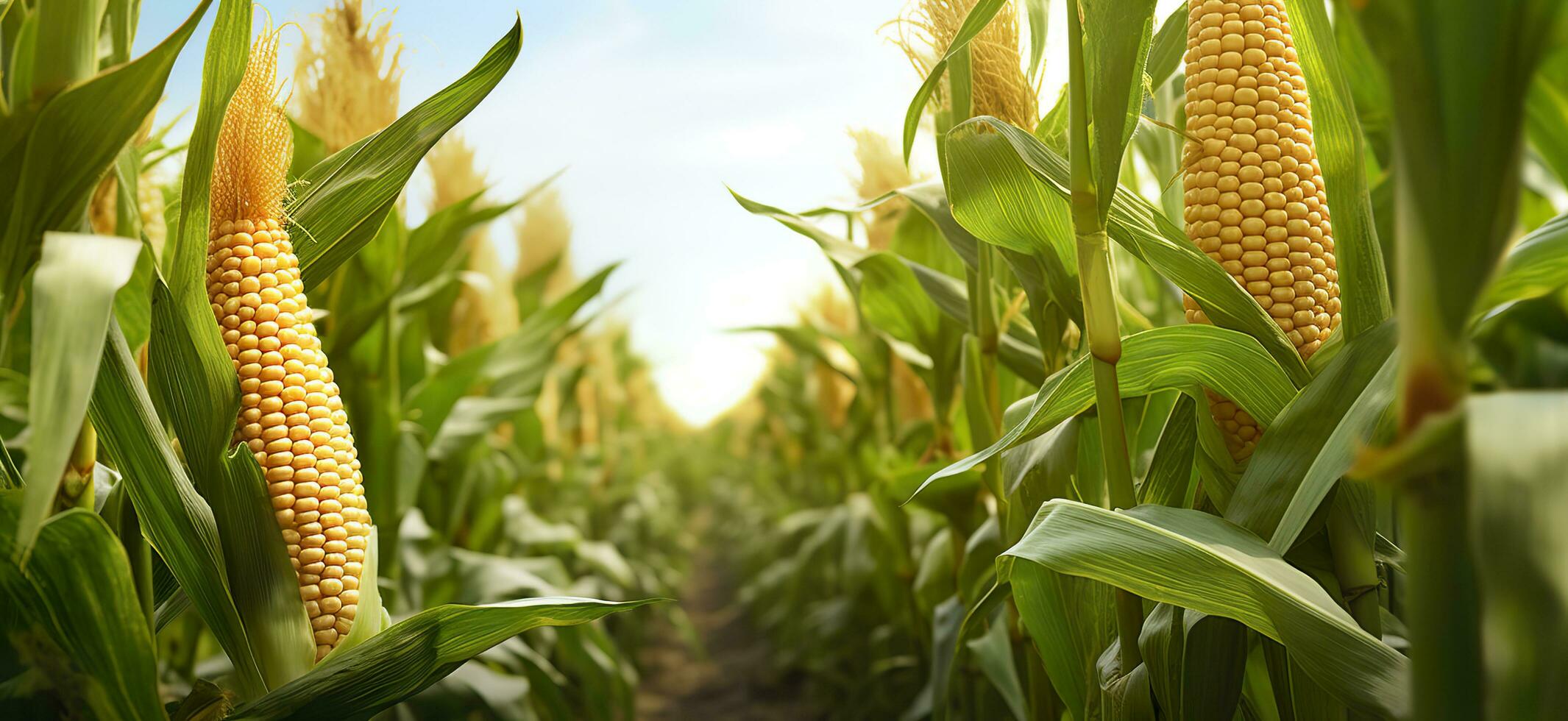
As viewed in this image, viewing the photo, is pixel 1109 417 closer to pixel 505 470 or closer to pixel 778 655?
pixel 505 470

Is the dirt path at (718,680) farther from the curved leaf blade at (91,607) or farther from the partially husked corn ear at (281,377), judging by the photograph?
the curved leaf blade at (91,607)

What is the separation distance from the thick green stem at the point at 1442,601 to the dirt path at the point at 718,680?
11.0 feet

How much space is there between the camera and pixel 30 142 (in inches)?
27.8

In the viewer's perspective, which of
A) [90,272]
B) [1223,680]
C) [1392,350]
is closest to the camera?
[90,272]

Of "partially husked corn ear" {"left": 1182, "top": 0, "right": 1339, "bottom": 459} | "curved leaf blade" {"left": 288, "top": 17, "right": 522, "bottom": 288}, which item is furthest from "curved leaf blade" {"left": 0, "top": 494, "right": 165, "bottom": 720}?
"partially husked corn ear" {"left": 1182, "top": 0, "right": 1339, "bottom": 459}

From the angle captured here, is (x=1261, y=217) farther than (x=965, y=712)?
No

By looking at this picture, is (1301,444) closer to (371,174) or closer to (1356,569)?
(1356,569)

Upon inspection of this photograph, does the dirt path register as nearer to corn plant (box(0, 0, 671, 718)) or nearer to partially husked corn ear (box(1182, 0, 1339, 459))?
corn plant (box(0, 0, 671, 718))

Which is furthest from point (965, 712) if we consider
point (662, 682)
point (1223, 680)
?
point (662, 682)

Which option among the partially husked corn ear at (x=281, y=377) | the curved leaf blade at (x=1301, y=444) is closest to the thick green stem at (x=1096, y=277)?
the curved leaf blade at (x=1301, y=444)

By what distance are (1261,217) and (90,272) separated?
40.9 inches

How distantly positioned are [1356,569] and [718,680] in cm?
389

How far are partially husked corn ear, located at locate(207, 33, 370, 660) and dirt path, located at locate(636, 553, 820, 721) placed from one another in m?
2.86

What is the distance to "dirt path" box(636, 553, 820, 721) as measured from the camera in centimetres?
381
